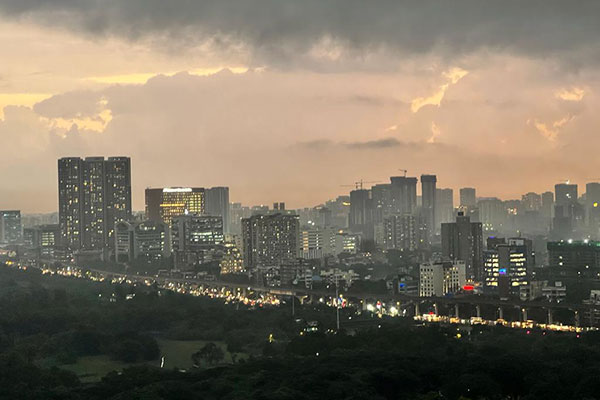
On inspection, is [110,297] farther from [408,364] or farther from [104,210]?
[104,210]

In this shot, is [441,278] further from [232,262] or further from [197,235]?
[197,235]

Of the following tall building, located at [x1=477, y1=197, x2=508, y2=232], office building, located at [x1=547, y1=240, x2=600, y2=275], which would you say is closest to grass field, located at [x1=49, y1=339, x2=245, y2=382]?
office building, located at [x1=547, y1=240, x2=600, y2=275]

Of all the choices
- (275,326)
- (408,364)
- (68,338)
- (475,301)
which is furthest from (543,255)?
(408,364)

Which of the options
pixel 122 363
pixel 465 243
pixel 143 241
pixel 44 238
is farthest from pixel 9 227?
pixel 122 363

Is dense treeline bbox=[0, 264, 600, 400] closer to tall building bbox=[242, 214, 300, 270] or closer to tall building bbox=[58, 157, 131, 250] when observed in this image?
tall building bbox=[242, 214, 300, 270]

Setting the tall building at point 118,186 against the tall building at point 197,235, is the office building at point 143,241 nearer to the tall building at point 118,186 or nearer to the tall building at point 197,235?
the tall building at point 197,235

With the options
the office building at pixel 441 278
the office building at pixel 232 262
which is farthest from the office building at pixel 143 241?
the office building at pixel 441 278
